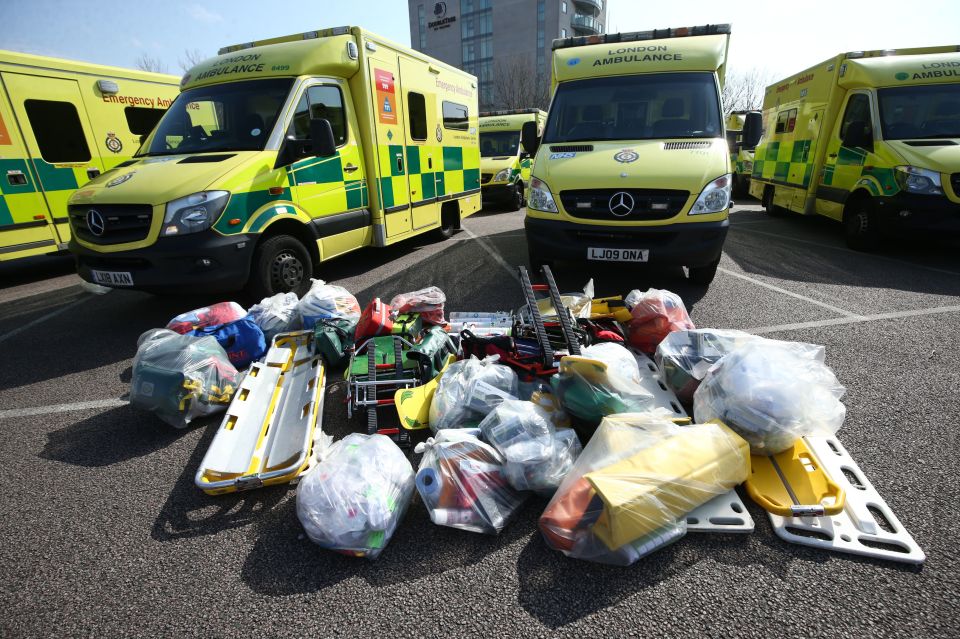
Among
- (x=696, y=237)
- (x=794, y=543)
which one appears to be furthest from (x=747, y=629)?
(x=696, y=237)

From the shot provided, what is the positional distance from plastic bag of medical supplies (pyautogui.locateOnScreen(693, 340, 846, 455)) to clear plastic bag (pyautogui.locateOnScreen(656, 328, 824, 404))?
377mm

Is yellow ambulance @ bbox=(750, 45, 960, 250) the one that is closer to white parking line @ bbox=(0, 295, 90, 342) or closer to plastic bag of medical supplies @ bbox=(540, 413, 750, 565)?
plastic bag of medical supplies @ bbox=(540, 413, 750, 565)

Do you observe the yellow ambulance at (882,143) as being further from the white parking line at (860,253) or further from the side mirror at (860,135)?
the white parking line at (860,253)

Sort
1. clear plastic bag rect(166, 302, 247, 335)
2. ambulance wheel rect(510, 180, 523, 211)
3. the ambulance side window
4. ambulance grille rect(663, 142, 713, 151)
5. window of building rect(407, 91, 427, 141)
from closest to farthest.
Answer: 1. clear plastic bag rect(166, 302, 247, 335)
2. ambulance grille rect(663, 142, 713, 151)
3. the ambulance side window
4. window of building rect(407, 91, 427, 141)
5. ambulance wheel rect(510, 180, 523, 211)

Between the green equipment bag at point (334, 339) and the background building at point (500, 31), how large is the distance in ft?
143

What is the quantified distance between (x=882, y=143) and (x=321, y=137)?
705 cm

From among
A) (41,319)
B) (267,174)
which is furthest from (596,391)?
(41,319)

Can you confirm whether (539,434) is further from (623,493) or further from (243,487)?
(243,487)

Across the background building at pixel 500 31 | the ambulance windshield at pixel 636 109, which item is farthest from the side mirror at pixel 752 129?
the background building at pixel 500 31

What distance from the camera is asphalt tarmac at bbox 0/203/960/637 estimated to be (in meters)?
1.55

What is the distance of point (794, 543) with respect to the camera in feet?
5.89

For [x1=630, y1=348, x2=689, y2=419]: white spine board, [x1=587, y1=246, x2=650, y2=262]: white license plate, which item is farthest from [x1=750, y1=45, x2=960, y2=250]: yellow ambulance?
[x1=630, y1=348, x2=689, y2=419]: white spine board

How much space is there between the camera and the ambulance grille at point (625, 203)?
4043 mm

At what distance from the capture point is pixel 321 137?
4.36 metres
